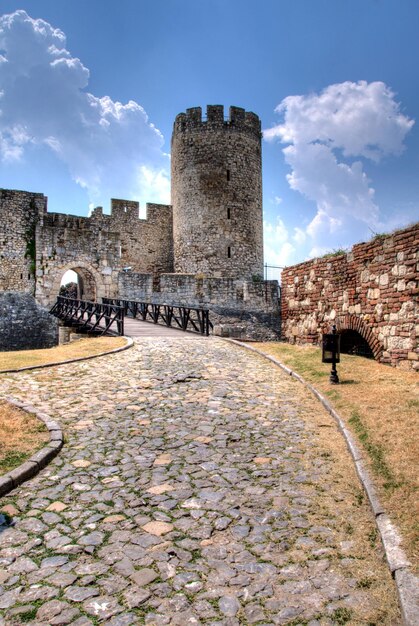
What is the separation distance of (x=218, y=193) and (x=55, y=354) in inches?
743

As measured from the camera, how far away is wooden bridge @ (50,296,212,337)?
49.8 ft

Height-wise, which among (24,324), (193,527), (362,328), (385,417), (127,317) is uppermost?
(127,317)

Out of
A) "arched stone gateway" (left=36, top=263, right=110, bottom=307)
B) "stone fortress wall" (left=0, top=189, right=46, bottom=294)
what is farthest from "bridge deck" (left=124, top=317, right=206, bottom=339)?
"stone fortress wall" (left=0, top=189, right=46, bottom=294)

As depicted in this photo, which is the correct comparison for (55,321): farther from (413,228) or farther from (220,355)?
(413,228)

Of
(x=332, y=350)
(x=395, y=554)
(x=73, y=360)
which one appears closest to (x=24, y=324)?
(x=73, y=360)

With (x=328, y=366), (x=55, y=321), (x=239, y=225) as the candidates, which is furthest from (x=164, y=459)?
(x=239, y=225)

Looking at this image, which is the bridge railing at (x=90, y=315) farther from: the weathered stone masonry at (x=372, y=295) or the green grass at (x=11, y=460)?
the green grass at (x=11, y=460)

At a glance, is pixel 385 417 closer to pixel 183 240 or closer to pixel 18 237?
pixel 18 237

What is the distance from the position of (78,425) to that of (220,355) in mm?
5801

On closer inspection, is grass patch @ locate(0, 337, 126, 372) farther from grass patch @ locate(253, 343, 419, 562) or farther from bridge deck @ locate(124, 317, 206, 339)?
grass patch @ locate(253, 343, 419, 562)

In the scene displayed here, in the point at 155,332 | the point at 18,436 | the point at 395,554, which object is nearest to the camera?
the point at 395,554

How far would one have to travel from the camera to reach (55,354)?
36.4 ft

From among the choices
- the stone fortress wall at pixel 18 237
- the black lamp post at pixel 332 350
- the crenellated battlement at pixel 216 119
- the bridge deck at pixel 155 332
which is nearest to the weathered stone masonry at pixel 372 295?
the black lamp post at pixel 332 350

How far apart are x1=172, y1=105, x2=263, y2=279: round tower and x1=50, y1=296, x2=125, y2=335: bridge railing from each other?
979cm
